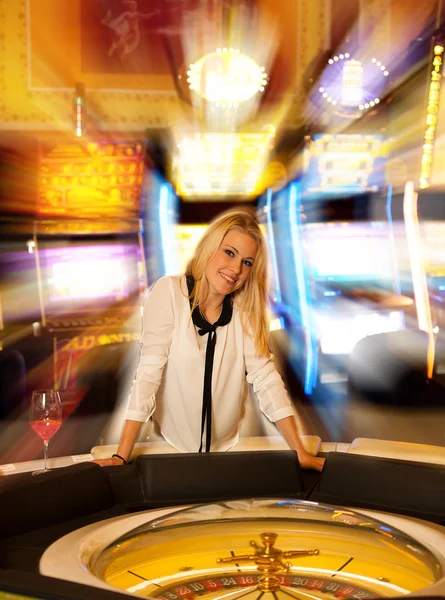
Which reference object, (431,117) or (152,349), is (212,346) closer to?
(152,349)

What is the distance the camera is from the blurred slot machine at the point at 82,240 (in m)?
4.90

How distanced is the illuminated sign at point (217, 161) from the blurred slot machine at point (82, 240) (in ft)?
0.96

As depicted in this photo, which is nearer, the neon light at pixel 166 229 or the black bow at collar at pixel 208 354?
the black bow at collar at pixel 208 354

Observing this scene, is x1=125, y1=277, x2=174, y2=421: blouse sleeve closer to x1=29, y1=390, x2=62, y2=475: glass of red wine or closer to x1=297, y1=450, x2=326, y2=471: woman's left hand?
x1=29, y1=390, x2=62, y2=475: glass of red wine

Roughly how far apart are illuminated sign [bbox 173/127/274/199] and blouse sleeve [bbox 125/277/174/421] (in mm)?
3272

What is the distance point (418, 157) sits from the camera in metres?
5.94

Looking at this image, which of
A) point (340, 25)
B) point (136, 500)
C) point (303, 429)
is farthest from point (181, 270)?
point (136, 500)

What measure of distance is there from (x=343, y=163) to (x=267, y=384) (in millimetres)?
3545

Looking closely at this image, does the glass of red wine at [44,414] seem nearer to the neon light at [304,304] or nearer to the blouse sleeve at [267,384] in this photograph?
the blouse sleeve at [267,384]

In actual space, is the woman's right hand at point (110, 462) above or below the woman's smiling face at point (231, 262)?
below

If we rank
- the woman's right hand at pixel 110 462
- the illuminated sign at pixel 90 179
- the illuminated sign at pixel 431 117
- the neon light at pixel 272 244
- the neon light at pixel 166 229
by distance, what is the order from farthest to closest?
1. the neon light at pixel 272 244
2. the neon light at pixel 166 229
3. the illuminated sign at pixel 90 179
4. the illuminated sign at pixel 431 117
5. the woman's right hand at pixel 110 462

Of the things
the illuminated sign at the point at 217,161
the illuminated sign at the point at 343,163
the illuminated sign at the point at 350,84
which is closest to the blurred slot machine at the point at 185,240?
the illuminated sign at the point at 217,161

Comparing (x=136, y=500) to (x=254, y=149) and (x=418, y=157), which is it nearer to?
(x=254, y=149)

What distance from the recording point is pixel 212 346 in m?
1.87
